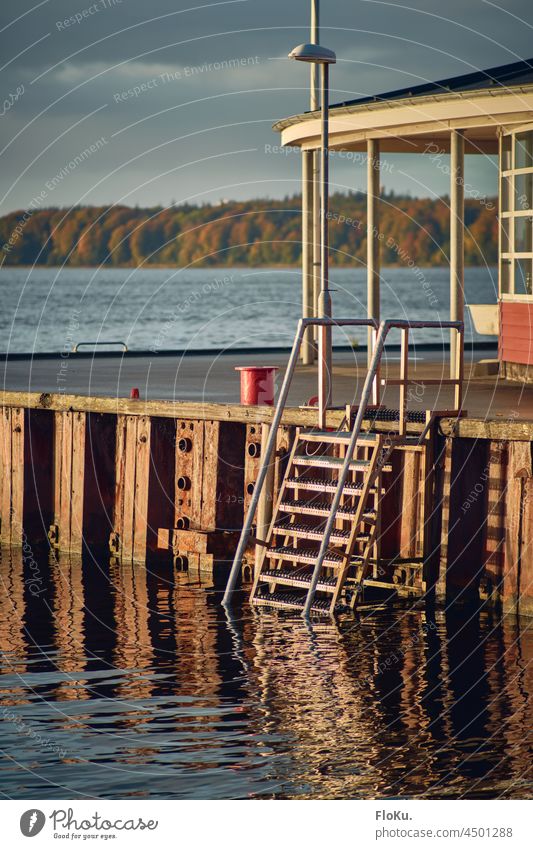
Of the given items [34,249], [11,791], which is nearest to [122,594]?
[11,791]

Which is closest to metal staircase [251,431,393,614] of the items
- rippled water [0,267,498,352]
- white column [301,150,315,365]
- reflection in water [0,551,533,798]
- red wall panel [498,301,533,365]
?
reflection in water [0,551,533,798]

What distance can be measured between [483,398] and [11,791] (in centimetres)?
1259

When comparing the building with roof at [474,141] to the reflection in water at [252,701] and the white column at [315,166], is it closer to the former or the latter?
the white column at [315,166]

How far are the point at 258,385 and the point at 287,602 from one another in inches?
139

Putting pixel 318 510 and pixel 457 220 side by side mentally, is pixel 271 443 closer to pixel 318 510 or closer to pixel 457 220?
pixel 318 510

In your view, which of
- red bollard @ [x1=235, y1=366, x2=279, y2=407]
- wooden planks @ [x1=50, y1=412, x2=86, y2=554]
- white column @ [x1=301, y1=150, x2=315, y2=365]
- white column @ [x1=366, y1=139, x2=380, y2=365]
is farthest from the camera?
white column @ [x1=301, y1=150, x2=315, y2=365]

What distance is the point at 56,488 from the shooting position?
22062mm

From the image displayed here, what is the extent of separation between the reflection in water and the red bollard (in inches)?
108

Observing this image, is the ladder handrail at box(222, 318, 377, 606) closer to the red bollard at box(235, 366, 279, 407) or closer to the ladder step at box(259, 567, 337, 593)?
the ladder step at box(259, 567, 337, 593)

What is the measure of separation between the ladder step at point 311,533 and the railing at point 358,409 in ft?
0.63

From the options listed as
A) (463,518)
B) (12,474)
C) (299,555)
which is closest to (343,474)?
(299,555)

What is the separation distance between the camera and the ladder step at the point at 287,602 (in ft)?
57.1

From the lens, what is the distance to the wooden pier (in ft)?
56.3

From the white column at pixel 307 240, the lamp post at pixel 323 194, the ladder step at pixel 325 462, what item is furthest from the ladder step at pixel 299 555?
the white column at pixel 307 240
